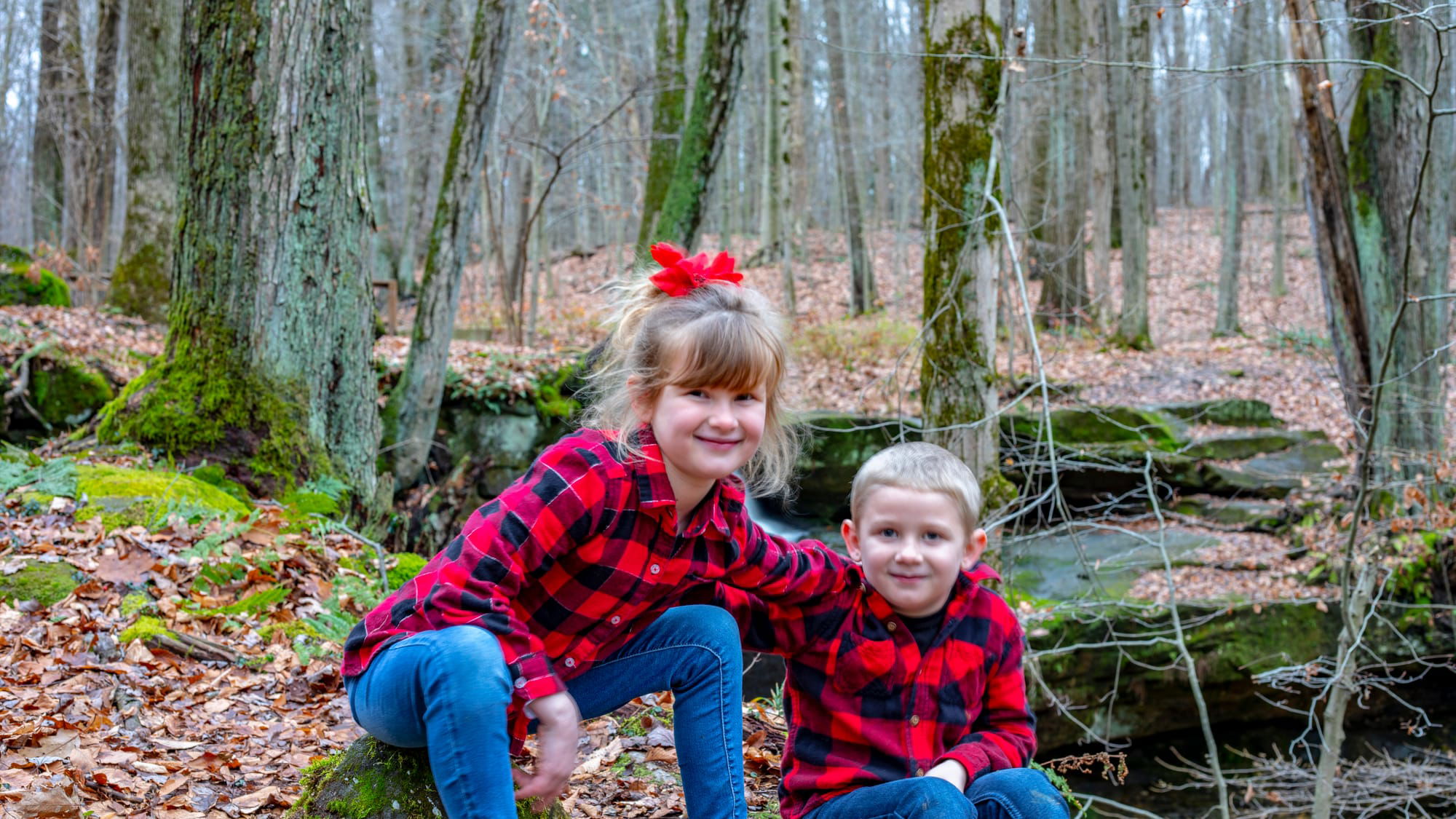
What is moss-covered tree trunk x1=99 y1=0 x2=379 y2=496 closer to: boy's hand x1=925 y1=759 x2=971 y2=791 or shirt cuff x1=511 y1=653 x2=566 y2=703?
shirt cuff x1=511 y1=653 x2=566 y2=703

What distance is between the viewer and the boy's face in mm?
2262

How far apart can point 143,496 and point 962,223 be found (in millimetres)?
4005

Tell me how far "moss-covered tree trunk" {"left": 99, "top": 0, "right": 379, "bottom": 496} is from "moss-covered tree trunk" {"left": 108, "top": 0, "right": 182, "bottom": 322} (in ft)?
16.6

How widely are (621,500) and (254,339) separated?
146 inches

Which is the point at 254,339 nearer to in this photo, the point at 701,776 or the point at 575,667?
the point at 575,667

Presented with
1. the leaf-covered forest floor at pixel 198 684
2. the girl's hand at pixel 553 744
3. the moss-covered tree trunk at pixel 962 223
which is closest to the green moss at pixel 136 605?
the leaf-covered forest floor at pixel 198 684

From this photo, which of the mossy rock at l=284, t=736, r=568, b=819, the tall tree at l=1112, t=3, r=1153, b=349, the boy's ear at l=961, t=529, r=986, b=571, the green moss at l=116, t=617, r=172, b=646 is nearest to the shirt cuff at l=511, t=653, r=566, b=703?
the mossy rock at l=284, t=736, r=568, b=819

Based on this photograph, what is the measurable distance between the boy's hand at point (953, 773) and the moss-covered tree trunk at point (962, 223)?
2.53 metres

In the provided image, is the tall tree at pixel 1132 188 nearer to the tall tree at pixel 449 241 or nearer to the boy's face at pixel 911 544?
the tall tree at pixel 449 241

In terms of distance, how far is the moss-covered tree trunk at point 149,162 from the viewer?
9.39 m

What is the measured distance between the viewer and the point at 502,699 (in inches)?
70.7

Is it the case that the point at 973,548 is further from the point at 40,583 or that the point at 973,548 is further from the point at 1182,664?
the point at 1182,664

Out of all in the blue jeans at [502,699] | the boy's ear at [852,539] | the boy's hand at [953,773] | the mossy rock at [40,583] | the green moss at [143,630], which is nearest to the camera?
the blue jeans at [502,699]

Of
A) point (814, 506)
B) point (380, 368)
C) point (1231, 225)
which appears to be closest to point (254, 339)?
point (380, 368)
